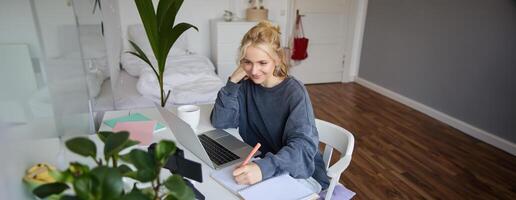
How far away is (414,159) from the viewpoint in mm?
2594

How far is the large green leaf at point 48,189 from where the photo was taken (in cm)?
46

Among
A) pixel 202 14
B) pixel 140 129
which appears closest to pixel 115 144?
pixel 140 129

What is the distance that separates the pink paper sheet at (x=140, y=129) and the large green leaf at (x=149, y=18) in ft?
1.04

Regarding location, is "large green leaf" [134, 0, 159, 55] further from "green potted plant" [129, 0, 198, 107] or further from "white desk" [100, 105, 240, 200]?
"white desk" [100, 105, 240, 200]

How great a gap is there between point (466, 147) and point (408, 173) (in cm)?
81

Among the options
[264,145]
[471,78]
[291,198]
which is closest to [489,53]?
[471,78]

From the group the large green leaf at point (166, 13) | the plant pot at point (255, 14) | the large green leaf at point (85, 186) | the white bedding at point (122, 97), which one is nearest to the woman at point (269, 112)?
the large green leaf at point (166, 13)

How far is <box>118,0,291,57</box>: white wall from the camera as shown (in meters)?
3.88

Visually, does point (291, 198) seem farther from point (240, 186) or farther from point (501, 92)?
point (501, 92)

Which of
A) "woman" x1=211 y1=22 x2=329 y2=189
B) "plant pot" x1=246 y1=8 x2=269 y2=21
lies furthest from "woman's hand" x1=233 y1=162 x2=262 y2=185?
"plant pot" x1=246 y1=8 x2=269 y2=21

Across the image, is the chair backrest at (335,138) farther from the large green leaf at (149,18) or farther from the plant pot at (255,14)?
the plant pot at (255,14)

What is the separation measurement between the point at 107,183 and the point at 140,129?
3.10ft

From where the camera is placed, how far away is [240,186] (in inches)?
37.8

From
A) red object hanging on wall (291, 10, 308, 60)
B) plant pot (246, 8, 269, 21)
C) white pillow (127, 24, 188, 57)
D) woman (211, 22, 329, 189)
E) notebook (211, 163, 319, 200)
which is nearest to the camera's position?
notebook (211, 163, 319, 200)
